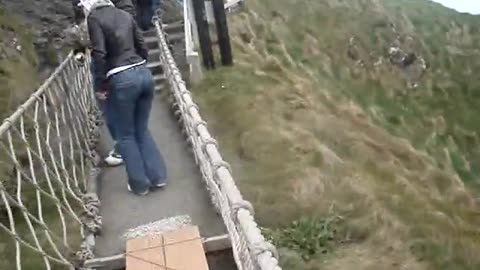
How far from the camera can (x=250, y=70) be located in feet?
37.1

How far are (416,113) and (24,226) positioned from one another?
1279cm

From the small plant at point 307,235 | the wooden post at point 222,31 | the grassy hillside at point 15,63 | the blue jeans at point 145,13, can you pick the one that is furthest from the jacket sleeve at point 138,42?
the blue jeans at point 145,13

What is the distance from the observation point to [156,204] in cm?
584

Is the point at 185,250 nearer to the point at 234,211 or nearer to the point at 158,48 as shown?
the point at 234,211

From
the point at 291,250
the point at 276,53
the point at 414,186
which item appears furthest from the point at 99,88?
the point at 276,53

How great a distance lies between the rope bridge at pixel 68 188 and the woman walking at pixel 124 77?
0.38 m

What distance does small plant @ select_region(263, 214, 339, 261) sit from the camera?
18.0 feet

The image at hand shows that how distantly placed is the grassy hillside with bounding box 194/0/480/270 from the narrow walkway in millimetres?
464

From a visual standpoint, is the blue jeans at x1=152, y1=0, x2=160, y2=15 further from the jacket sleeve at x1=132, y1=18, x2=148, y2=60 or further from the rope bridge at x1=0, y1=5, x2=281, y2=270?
the jacket sleeve at x1=132, y1=18, x2=148, y2=60

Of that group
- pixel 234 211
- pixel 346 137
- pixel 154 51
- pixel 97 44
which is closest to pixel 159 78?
pixel 154 51

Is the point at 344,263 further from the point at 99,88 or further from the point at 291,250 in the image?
the point at 99,88

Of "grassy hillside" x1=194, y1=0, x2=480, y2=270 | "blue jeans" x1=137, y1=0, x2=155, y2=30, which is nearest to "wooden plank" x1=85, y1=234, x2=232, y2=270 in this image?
"grassy hillside" x1=194, y1=0, x2=480, y2=270

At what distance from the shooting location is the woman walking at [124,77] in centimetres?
558

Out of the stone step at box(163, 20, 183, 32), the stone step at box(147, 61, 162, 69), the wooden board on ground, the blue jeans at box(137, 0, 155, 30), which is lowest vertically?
the wooden board on ground
